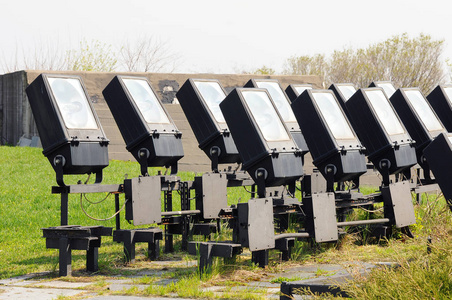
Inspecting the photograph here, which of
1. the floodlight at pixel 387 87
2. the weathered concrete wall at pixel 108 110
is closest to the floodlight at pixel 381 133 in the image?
the floodlight at pixel 387 87

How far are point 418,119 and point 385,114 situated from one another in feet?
3.07

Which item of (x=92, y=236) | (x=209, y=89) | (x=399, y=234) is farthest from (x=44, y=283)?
(x=399, y=234)

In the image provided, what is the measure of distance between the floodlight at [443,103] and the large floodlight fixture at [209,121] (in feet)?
12.0

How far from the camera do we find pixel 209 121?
9.00m

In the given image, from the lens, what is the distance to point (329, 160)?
315 inches

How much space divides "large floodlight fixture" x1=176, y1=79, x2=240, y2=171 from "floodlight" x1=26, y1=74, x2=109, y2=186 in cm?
176

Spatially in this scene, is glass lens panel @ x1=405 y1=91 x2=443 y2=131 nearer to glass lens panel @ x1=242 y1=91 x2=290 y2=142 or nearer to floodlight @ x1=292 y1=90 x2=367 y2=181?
floodlight @ x1=292 y1=90 x2=367 y2=181

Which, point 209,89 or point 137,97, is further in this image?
point 209,89

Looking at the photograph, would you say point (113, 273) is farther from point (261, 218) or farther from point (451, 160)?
point (451, 160)

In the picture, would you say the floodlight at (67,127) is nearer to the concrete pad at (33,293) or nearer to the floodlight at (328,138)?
the concrete pad at (33,293)

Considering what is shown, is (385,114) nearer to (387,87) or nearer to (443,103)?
(387,87)

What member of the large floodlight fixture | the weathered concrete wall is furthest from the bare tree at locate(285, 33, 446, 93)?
the large floodlight fixture

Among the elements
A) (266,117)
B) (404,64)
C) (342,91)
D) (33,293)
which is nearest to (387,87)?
(342,91)

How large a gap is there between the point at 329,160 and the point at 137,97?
237 cm
